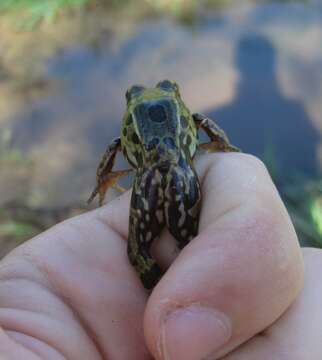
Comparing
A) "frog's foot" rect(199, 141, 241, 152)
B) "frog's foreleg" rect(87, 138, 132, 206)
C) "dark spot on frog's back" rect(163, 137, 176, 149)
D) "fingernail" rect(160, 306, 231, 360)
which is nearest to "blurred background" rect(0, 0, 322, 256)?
"frog's foot" rect(199, 141, 241, 152)

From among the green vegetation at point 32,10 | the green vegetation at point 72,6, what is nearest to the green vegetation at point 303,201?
the green vegetation at point 72,6

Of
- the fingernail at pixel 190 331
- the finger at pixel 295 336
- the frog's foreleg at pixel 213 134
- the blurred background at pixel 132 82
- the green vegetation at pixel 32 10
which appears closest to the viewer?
the fingernail at pixel 190 331

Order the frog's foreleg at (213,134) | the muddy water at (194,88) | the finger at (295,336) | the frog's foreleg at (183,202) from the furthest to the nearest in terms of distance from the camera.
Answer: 1. the muddy water at (194,88)
2. the frog's foreleg at (213,134)
3. the frog's foreleg at (183,202)
4. the finger at (295,336)

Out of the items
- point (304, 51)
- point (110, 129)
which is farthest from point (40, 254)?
point (304, 51)

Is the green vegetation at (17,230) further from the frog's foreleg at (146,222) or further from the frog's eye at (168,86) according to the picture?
the frog's foreleg at (146,222)

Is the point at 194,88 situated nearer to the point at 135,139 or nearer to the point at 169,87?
the point at 169,87

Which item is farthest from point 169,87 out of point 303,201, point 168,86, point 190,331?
point 303,201

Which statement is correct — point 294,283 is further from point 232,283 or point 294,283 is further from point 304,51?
point 304,51
